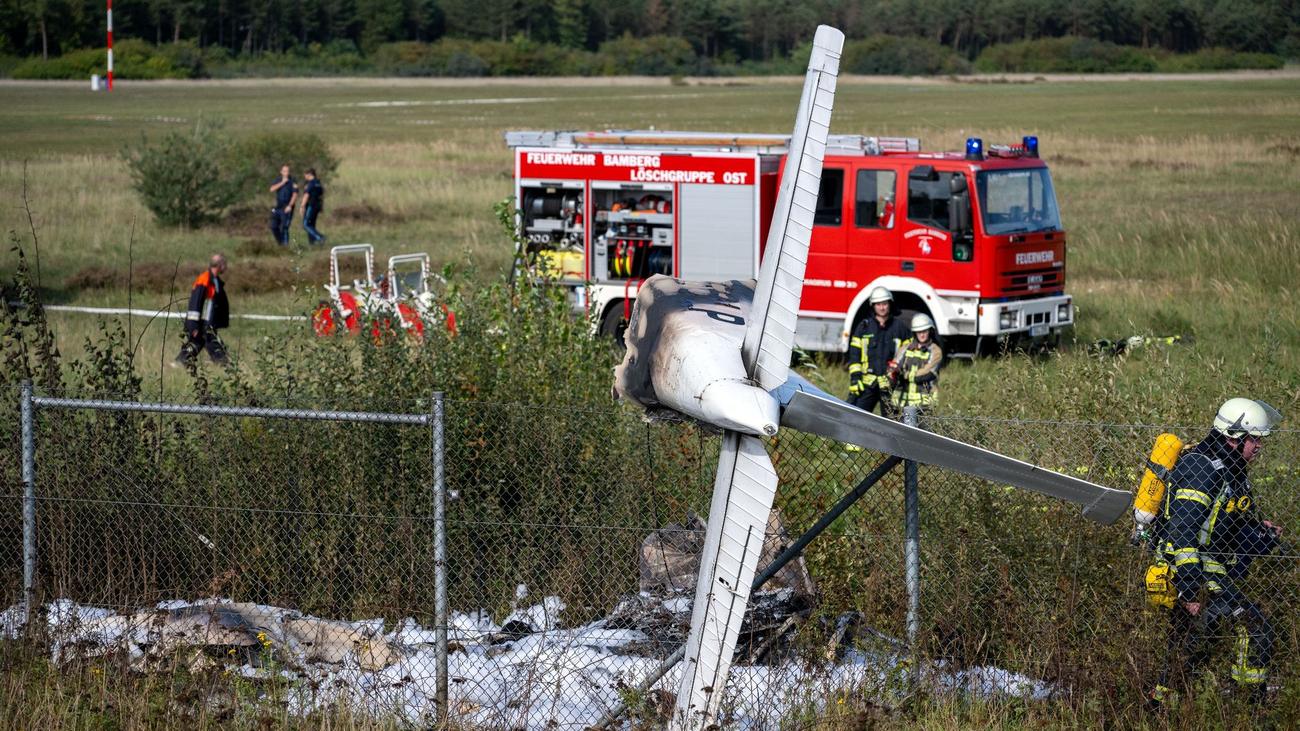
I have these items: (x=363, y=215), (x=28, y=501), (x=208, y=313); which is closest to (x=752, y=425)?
(x=28, y=501)

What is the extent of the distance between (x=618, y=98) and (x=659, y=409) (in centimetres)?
8121

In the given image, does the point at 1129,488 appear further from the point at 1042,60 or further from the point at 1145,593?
the point at 1042,60

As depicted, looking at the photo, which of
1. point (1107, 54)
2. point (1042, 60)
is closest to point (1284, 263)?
point (1107, 54)

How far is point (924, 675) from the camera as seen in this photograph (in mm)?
6246

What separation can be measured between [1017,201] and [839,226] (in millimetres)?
1910

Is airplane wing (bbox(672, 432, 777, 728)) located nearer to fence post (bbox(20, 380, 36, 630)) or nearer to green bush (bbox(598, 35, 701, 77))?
fence post (bbox(20, 380, 36, 630))

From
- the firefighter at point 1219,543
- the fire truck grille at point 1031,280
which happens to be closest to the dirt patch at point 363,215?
the fire truck grille at point 1031,280

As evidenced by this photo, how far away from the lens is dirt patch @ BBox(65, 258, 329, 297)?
21.4 metres

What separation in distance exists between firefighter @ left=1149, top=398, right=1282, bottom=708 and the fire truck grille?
850cm

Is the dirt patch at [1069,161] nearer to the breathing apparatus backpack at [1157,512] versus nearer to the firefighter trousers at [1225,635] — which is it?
the breathing apparatus backpack at [1157,512]

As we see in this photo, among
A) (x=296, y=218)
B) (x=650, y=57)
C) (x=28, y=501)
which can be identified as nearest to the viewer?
(x=28, y=501)

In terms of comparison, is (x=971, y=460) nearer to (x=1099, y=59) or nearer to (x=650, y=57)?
(x=1099, y=59)

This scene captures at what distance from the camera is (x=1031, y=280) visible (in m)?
14.9

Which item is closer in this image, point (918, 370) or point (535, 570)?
point (535, 570)
